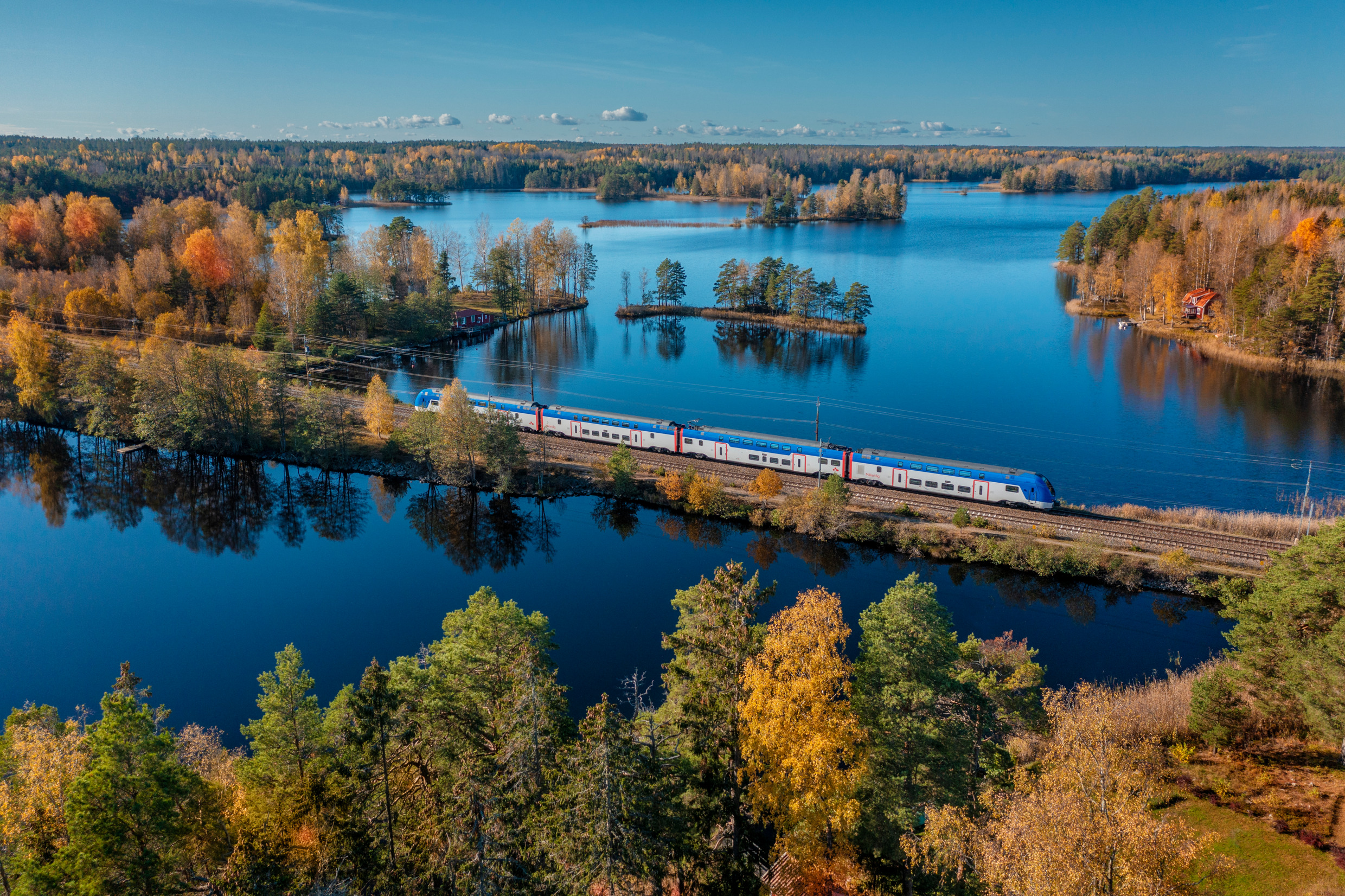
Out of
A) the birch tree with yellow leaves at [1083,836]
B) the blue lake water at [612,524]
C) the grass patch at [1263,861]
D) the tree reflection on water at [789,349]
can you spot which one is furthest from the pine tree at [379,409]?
the grass patch at [1263,861]

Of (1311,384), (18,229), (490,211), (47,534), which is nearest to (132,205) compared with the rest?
(18,229)

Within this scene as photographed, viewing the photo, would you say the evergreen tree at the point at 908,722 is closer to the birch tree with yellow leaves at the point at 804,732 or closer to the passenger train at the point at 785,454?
the birch tree with yellow leaves at the point at 804,732

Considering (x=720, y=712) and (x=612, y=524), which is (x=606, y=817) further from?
(x=612, y=524)

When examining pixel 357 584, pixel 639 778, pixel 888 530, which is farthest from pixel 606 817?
pixel 888 530

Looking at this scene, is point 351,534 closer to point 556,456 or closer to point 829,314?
point 556,456

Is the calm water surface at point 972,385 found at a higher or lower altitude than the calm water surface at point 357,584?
higher

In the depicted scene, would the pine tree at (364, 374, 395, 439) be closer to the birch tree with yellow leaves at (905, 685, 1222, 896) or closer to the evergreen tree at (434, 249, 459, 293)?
the evergreen tree at (434, 249, 459, 293)
